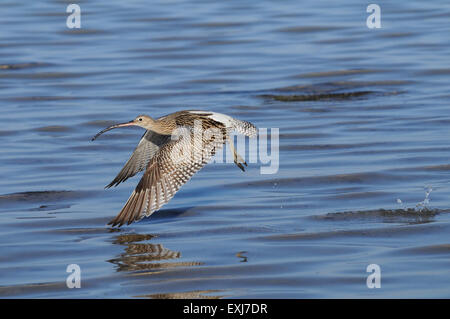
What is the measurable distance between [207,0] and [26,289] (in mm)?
16106

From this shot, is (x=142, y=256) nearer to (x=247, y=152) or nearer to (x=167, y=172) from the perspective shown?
(x=167, y=172)

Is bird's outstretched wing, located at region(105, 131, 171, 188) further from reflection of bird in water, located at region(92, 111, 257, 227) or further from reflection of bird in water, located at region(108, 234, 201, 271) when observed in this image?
reflection of bird in water, located at region(108, 234, 201, 271)

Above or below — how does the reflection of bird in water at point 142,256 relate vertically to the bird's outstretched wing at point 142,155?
below

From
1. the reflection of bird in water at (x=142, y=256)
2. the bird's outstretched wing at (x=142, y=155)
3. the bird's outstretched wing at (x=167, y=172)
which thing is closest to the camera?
the reflection of bird in water at (x=142, y=256)

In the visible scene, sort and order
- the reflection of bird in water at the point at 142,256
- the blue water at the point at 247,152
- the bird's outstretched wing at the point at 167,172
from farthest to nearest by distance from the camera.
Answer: the bird's outstretched wing at the point at 167,172 → the reflection of bird in water at the point at 142,256 → the blue water at the point at 247,152

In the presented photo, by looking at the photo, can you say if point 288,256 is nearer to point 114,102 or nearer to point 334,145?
→ point 334,145

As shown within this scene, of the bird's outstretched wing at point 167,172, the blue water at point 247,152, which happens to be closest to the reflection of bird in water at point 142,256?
the blue water at point 247,152

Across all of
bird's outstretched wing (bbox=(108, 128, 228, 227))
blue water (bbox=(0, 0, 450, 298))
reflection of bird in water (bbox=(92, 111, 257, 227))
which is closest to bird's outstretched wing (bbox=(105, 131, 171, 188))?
reflection of bird in water (bbox=(92, 111, 257, 227))

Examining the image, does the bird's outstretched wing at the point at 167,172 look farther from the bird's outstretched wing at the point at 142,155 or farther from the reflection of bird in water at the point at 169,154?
the bird's outstretched wing at the point at 142,155

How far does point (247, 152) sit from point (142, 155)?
2.09m

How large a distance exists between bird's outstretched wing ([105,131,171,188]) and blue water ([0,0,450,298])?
0.86 ft

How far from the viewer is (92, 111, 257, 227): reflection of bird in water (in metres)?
8.14

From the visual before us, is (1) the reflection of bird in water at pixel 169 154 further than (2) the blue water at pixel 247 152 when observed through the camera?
Yes

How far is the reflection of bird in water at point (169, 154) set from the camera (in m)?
8.14
